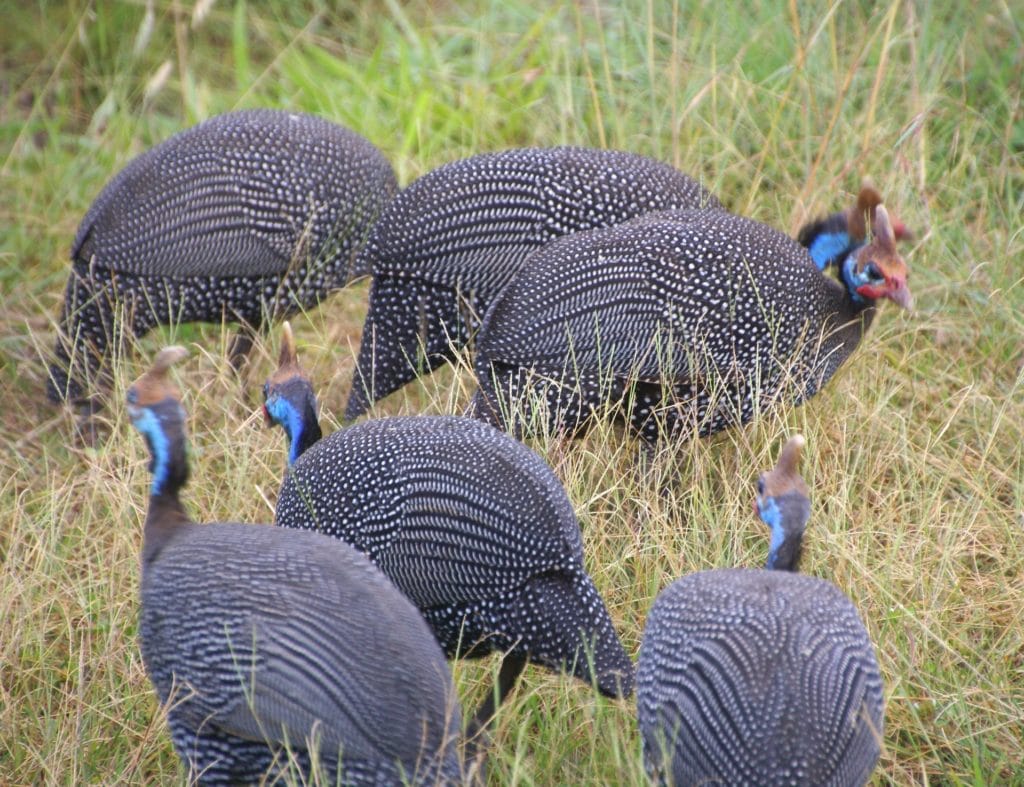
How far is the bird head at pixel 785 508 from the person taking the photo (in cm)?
304

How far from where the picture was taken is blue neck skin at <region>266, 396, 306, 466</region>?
3738 mm

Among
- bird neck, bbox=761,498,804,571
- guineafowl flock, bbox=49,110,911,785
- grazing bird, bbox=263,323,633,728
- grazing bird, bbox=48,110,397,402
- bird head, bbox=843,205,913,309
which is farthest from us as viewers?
grazing bird, bbox=48,110,397,402

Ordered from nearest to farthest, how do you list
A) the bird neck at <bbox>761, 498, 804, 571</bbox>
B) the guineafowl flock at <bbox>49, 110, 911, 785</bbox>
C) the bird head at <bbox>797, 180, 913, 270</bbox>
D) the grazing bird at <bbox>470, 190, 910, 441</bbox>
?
the guineafowl flock at <bbox>49, 110, 911, 785</bbox>, the bird neck at <bbox>761, 498, 804, 571</bbox>, the grazing bird at <bbox>470, 190, 910, 441</bbox>, the bird head at <bbox>797, 180, 913, 270</bbox>

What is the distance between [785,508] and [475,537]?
65 centimetres

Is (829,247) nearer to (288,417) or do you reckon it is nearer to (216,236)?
(288,417)

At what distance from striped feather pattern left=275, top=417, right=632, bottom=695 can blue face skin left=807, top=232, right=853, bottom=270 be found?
1403 mm

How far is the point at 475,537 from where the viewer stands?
10.4 ft

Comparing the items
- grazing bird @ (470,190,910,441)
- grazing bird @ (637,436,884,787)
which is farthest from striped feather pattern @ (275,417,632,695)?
grazing bird @ (470,190,910,441)

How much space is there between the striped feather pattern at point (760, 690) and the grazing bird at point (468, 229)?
166 cm

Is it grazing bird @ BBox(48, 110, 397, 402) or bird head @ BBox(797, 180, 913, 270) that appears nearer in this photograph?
bird head @ BBox(797, 180, 913, 270)

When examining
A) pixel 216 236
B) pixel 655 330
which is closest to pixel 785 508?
pixel 655 330

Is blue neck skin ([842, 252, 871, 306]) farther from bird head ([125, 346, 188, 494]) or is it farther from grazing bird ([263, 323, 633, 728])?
bird head ([125, 346, 188, 494])

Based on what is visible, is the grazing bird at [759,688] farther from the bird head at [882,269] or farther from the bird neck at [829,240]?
the bird neck at [829,240]

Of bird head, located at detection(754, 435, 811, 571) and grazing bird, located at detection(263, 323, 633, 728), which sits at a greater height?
bird head, located at detection(754, 435, 811, 571)
